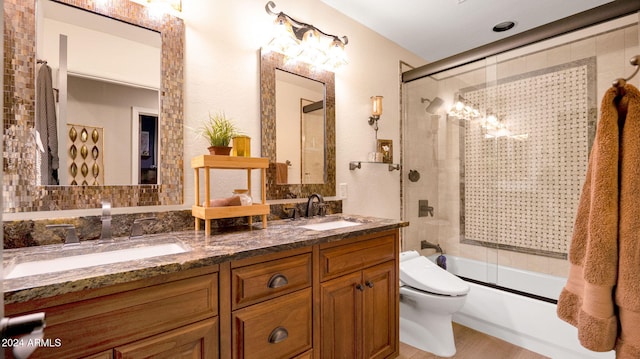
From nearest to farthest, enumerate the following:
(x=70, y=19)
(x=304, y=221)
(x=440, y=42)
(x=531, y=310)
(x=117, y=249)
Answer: (x=117, y=249) → (x=70, y=19) → (x=304, y=221) → (x=531, y=310) → (x=440, y=42)

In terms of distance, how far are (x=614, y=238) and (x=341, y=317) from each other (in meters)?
1.05

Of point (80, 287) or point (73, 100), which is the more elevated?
point (73, 100)

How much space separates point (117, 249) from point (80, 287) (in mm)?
418

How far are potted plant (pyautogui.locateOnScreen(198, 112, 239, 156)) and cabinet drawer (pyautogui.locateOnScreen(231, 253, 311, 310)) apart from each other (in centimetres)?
61

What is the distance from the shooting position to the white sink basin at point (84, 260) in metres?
0.97

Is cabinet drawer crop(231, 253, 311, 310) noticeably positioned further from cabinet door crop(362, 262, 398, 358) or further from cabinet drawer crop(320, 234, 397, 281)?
cabinet door crop(362, 262, 398, 358)

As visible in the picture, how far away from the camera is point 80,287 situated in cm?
78

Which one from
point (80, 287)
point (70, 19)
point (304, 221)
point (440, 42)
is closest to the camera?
point (80, 287)

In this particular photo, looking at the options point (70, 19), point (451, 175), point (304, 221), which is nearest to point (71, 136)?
point (70, 19)

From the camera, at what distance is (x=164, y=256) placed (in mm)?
998

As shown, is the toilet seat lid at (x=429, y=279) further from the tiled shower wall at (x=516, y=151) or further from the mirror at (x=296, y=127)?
the mirror at (x=296, y=127)

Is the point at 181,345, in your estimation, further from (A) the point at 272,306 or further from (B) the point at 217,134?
(B) the point at 217,134

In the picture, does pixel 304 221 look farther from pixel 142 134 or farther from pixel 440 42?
pixel 440 42

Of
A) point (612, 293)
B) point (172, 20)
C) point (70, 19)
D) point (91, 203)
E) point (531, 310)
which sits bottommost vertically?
point (531, 310)
